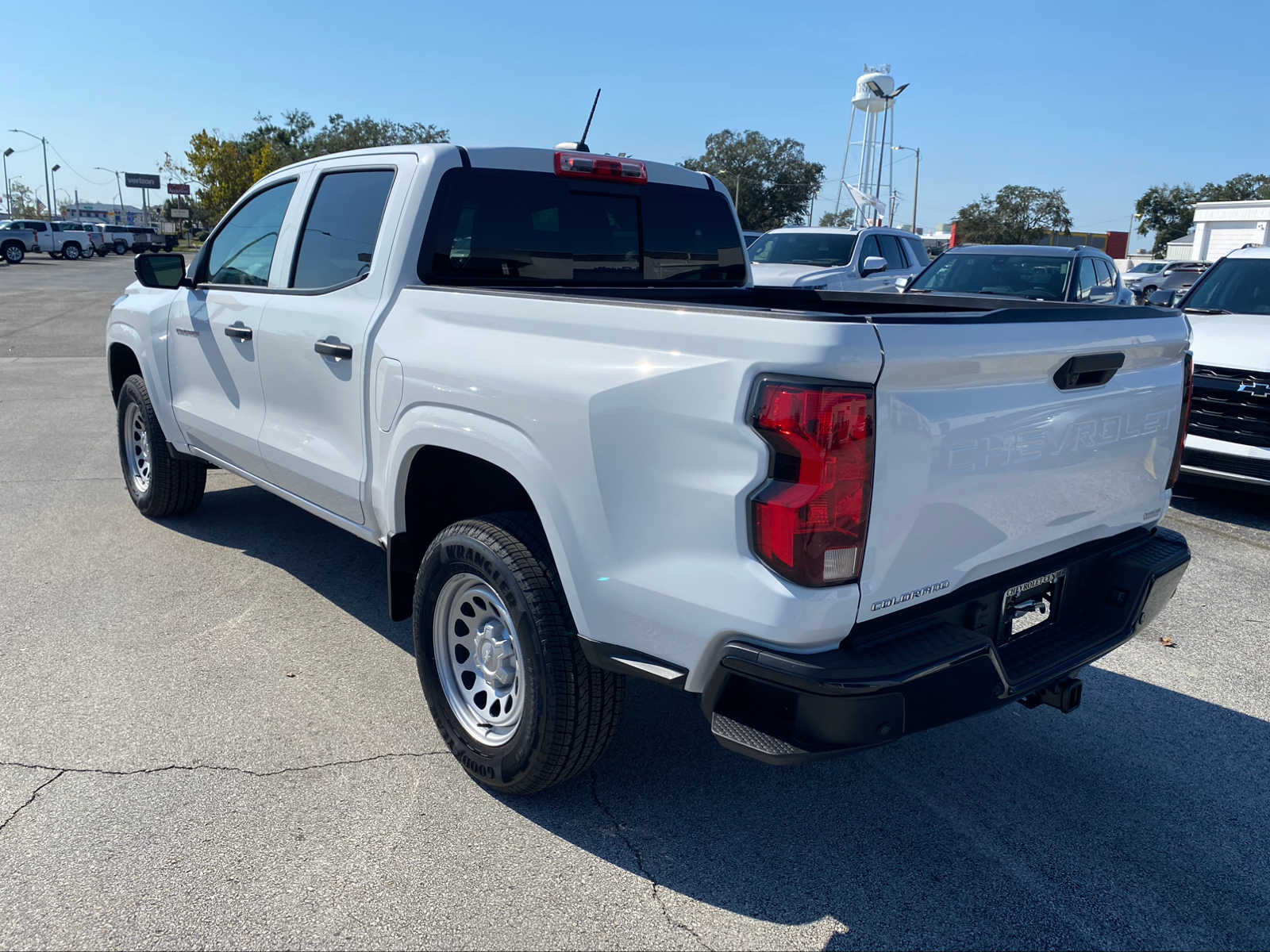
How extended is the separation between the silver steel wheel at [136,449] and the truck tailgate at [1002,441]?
5.00 metres

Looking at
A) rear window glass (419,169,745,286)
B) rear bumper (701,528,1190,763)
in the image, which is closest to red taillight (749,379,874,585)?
rear bumper (701,528,1190,763)

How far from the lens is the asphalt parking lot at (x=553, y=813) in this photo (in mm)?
2600

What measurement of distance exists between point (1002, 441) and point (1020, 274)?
29.5 ft

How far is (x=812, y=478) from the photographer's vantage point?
86.2 inches

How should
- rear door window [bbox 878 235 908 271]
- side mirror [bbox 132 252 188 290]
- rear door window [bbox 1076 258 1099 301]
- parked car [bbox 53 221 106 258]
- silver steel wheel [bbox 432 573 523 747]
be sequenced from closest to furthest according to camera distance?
silver steel wheel [bbox 432 573 523 747] → side mirror [bbox 132 252 188 290] → rear door window [bbox 1076 258 1099 301] → rear door window [bbox 878 235 908 271] → parked car [bbox 53 221 106 258]

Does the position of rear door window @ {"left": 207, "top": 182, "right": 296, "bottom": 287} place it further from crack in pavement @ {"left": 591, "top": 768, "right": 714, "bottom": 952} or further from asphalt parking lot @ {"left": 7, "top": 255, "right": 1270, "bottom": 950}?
crack in pavement @ {"left": 591, "top": 768, "right": 714, "bottom": 952}

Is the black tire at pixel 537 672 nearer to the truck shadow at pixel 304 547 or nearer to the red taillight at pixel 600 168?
the truck shadow at pixel 304 547

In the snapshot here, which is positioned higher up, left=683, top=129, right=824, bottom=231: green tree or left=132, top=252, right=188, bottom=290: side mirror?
left=683, top=129, right=824, bottom=231: green tree

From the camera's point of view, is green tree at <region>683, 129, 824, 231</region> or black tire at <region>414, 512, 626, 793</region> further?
green tree at <region>683, 129, 824, 231</region>

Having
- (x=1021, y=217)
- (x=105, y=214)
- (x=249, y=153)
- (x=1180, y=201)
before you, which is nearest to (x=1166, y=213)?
(x=1180, y=201)

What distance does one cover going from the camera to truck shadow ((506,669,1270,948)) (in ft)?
8.71

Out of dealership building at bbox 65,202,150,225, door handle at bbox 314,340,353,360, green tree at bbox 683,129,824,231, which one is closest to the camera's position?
door handle at bbox 314,340,353,360

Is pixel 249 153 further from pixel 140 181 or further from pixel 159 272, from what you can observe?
pixel 159 272

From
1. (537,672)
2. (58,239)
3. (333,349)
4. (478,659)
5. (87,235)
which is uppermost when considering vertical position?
(87,235)
